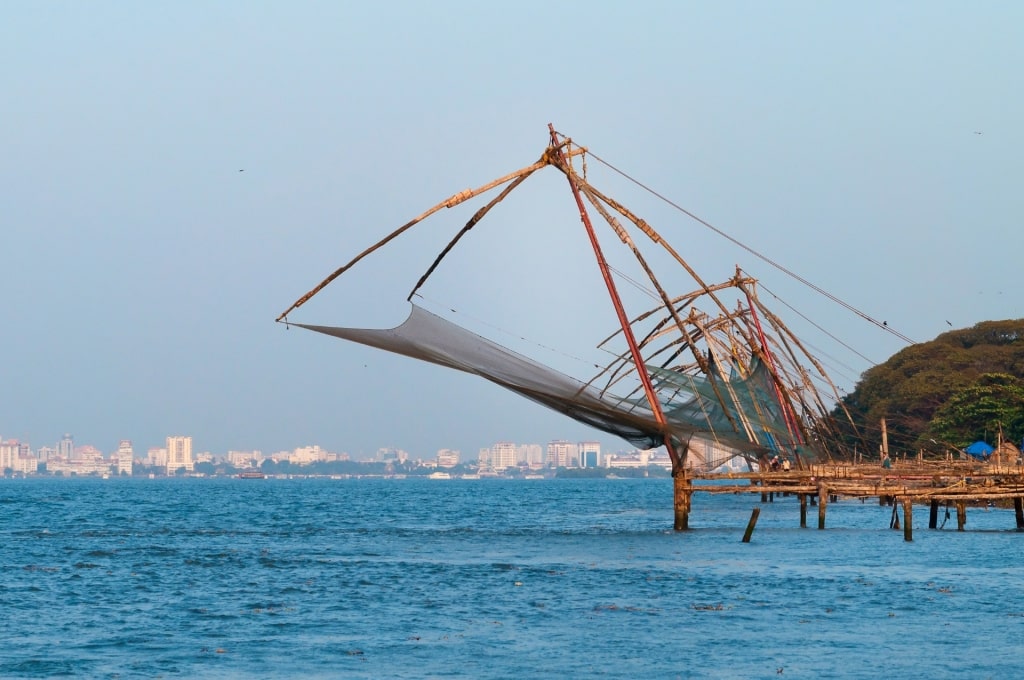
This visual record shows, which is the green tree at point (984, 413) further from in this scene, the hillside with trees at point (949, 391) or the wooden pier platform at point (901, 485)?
the wooden pier platform at point (901, 485)

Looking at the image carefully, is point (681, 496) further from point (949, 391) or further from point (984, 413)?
point (949, 391)

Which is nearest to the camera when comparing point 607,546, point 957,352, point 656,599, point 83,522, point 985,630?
point 985,630

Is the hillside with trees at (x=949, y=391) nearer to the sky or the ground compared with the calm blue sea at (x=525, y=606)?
nearer to the sky

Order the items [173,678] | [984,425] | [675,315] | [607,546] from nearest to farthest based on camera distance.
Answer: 1. [173,678]
2. [675,315]
3. [607,546]
4. [984,425]

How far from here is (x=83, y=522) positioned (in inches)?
1998

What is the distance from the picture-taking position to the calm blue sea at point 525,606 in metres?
15.8

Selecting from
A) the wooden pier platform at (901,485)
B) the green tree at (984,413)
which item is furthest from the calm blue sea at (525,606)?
the green tree at (984,413)

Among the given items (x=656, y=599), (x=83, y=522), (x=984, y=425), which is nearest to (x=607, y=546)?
(x=656, y=599)

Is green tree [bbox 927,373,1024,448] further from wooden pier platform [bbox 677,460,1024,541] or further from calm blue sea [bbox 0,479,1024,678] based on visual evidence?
calm blue sea [bbox 0,479,1024,678]

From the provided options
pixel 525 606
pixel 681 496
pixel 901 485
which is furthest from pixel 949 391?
pixel 525 606

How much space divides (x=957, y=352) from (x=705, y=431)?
5987cm

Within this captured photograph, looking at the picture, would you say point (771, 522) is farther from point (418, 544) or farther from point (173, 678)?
point (173, 678)

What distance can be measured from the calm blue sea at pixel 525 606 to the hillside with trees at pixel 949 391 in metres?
29.7

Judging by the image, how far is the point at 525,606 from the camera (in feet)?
67.5
